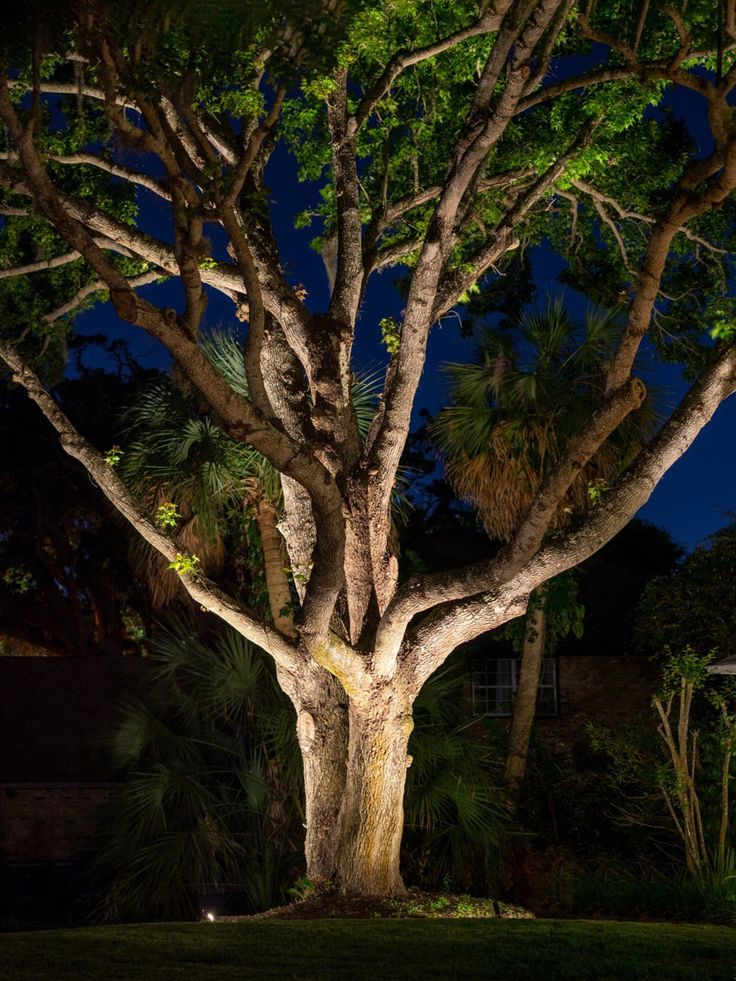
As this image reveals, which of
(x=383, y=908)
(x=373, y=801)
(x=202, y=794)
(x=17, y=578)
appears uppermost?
(x=17, y=578)

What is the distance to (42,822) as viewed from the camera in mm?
22188

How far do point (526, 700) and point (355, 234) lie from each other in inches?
292

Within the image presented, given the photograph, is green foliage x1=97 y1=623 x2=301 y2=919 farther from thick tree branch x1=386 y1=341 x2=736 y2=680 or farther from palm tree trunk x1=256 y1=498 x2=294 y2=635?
thick tree branch x1=386 y1=341 x2=736 y2=680

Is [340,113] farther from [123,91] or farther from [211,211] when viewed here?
[211,211]

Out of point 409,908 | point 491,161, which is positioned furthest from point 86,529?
point 409,908

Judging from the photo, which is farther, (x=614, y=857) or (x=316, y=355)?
(x=614, y=857)

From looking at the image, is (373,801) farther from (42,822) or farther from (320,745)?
(42,822)

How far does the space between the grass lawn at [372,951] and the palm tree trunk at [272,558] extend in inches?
252

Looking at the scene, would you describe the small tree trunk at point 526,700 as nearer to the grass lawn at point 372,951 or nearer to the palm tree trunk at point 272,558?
the palm tree trunk at point 272,558

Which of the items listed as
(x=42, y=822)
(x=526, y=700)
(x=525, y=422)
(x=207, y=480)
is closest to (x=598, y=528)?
(x=525, y=422)

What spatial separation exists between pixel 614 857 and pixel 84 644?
1824 cm

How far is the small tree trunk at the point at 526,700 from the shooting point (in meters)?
17.0

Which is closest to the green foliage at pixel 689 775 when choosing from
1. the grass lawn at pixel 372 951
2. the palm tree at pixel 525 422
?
the palm tree at pixel 525 422

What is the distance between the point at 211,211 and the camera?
10180mm
